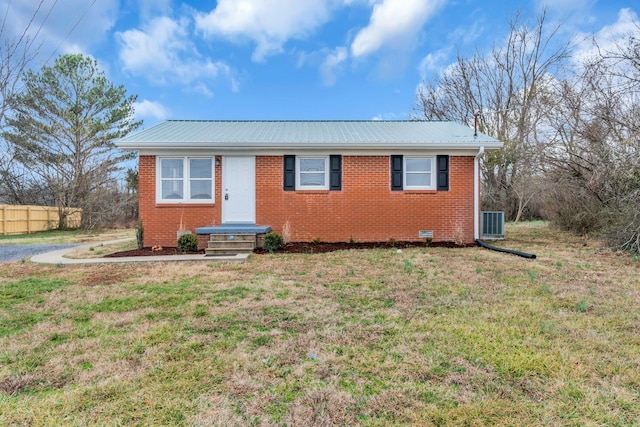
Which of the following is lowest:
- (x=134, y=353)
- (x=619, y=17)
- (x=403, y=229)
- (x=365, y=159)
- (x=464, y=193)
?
(x=134, y=353)

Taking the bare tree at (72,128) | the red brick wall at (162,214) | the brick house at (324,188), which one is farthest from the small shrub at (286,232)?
the bare tree at (72,128)

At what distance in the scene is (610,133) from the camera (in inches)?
379

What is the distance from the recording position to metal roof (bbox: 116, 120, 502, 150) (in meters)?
9.13

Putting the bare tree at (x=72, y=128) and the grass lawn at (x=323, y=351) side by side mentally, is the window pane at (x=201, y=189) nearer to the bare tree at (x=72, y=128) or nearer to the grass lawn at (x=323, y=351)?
the grass lawn at (x=323, y=351)

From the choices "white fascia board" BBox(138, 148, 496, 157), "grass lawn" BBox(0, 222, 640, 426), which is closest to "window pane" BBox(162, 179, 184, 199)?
"white fascia board" BBox(138, 148, 496, 157)

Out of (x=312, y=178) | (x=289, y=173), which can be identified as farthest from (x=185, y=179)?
(x=312, y=178)

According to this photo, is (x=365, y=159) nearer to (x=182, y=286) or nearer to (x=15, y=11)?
(x=182, y=286)

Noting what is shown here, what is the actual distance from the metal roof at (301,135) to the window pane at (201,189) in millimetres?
1019

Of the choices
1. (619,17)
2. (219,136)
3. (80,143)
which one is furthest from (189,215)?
(80,143)

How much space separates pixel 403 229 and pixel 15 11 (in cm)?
1056

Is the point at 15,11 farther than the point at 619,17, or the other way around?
the point at 619,17

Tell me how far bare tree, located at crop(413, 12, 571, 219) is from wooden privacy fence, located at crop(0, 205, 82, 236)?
80.6 ft

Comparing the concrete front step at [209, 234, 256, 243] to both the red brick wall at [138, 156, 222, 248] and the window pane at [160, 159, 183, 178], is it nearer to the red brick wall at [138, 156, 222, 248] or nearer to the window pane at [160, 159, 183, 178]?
the red brick wall at [138, 156, 222, 248]

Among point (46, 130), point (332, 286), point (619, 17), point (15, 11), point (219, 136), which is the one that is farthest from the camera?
point (46, 130)
